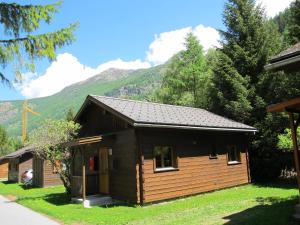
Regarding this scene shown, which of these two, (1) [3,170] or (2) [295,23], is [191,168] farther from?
(1) [3,170]

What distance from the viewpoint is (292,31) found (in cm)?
2031

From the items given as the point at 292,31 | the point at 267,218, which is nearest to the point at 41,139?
the point at 267,218

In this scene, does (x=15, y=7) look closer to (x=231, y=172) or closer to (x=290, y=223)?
(x=290, y=223)

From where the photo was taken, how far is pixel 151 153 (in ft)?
46.1

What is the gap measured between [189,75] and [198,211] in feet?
84.4

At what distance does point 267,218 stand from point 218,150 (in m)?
7.93

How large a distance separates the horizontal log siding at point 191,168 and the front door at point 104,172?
114 inches

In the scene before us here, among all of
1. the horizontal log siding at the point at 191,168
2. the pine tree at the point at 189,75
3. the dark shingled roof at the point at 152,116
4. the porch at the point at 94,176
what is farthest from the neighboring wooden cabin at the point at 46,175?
the pine tree at the point at 189,75

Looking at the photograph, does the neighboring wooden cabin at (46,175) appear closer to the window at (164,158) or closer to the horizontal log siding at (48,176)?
the horizontal log siding at (48,176)

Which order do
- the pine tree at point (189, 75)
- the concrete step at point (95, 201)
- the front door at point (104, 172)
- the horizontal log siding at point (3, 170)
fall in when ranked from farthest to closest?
the horizontal log siding at point (3, 170), the pine tree at point (189, 75), the front door at point (104, 172), the concrete step at point (95, 201)

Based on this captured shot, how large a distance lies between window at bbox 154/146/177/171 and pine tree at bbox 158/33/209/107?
19.6 metres

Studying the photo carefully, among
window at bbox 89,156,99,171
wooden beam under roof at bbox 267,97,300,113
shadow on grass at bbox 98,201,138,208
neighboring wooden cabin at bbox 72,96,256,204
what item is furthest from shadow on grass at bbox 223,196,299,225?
window at bbox 89,156,99,171

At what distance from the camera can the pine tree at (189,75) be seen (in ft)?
Result: 116

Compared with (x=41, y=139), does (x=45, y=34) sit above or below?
above
